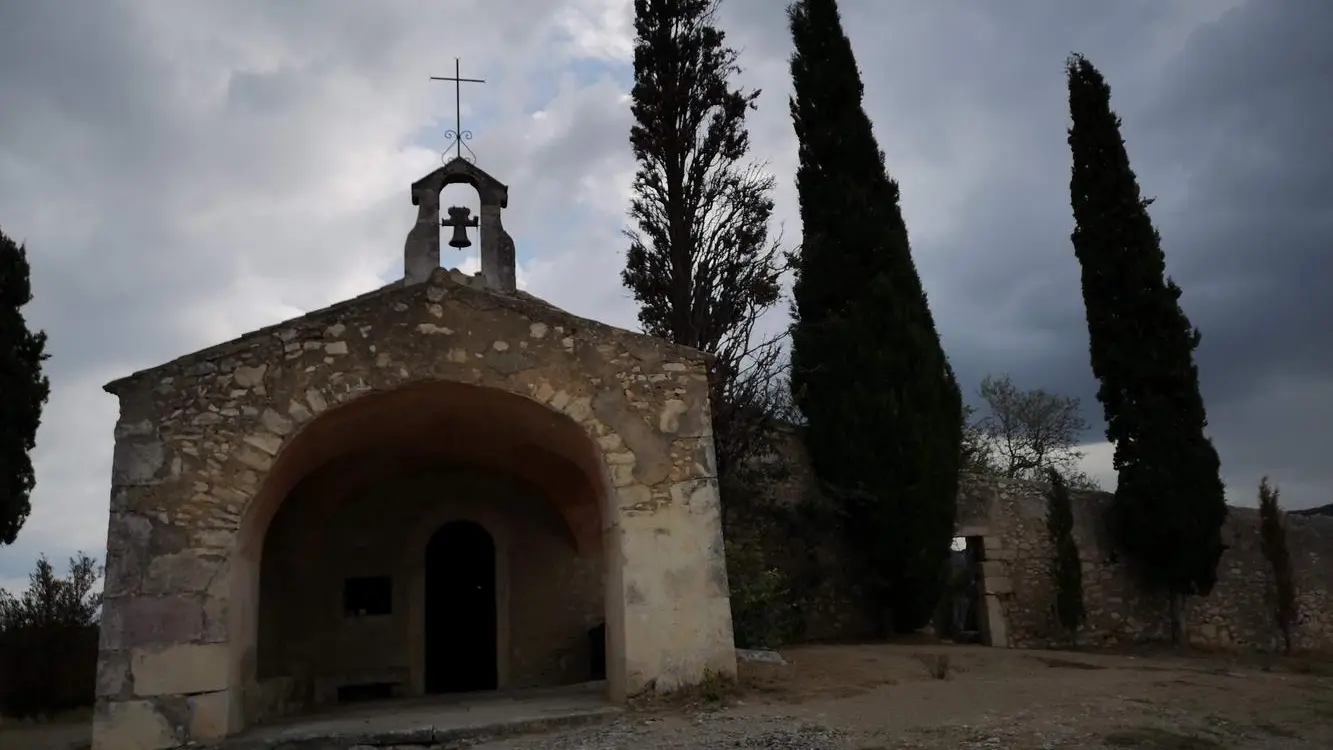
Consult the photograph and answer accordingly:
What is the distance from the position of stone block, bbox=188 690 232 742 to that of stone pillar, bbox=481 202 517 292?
534 centimetres

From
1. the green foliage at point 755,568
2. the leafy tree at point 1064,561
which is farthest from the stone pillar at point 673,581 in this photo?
the leafy tree at point 1064,561

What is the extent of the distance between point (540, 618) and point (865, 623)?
540cm

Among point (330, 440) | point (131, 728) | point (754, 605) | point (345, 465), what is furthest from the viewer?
point (754, 605)

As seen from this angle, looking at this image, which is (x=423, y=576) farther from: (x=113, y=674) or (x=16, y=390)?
(x=16, y=390)

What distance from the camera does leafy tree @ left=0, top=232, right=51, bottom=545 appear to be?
12.1 metres

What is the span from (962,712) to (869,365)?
7967 millimetres

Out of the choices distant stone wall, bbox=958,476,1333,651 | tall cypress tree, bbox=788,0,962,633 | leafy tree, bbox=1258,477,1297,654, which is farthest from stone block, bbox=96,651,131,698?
leafy tree, bbox=1258,477,1297,654

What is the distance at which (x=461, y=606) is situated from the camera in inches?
441

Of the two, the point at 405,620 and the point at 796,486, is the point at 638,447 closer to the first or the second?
the point at 405,620

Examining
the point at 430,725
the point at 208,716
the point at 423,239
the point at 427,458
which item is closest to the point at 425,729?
the point at 430,725

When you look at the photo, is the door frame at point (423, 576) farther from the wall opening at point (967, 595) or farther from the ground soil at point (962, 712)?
the wall opening at point (967, 595)

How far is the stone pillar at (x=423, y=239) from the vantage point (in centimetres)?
1037

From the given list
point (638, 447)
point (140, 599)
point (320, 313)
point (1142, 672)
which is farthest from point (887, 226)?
point (140, 599)

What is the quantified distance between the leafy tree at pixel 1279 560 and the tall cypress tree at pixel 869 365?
557 centimetres
